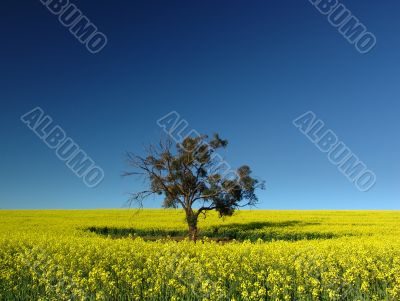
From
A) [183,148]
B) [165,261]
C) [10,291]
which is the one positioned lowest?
[10,291]

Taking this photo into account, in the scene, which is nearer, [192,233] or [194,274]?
[194,274]

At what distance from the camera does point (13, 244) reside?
19.6m

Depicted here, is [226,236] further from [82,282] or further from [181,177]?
[82,282]

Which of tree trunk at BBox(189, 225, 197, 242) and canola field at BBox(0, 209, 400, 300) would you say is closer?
canola field at BBox(0, 209, 400, 300)

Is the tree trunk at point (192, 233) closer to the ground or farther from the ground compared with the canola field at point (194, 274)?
farther from the ground

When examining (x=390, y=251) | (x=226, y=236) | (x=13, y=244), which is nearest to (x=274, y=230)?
(x=226, y=236)

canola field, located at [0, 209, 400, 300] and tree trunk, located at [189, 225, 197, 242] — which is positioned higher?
tree trunk, located at [189, 225, 197, 242]

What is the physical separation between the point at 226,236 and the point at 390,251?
2417 cm

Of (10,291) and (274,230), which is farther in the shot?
(274,230)

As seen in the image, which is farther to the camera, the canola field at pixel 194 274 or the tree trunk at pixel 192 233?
the tree trunk at pixel 192 233

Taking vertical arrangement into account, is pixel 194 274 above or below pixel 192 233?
A: below

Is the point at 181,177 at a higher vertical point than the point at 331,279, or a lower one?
higher

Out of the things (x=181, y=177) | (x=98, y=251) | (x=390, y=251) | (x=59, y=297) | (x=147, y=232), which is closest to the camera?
(x=59, y=297)

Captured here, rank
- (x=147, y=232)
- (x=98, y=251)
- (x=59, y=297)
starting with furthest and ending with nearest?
1. (x=147, y=232)
2. (x=98, y=251)
3. (x=59, y=297)
